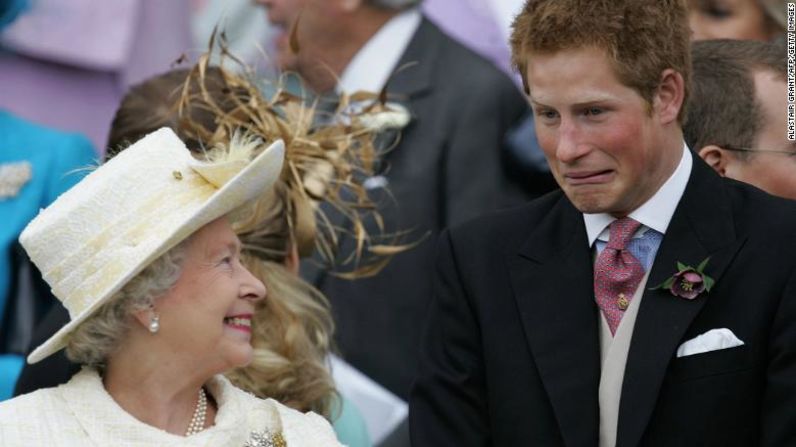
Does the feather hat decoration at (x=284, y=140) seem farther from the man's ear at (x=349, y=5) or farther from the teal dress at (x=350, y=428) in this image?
the man's ear at (x=349, y=5)

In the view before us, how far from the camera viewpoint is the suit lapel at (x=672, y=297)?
139 inches

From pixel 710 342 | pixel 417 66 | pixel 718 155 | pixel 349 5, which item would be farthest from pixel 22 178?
pixel 710 342

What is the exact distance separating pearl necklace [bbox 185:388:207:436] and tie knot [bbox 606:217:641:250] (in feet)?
3.06

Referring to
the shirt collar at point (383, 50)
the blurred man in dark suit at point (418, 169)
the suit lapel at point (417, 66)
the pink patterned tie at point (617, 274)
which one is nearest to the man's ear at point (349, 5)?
the blurred man in dark suit at point (418, 169)

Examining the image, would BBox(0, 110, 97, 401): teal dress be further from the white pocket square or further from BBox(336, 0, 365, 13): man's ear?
the white pocket square

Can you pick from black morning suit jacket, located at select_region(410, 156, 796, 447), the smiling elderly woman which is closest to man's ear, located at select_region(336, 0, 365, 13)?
black morning suit jacket, located at select_region(410, 156, 796, 447)

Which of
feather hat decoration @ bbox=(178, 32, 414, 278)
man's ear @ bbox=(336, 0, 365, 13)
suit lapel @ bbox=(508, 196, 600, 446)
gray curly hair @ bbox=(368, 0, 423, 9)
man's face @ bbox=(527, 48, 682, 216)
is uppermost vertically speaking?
man's face @ bbox=(527, 48, 682, 216)

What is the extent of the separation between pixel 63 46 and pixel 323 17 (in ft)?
3.25

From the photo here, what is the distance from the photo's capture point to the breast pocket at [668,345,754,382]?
11.5 ft

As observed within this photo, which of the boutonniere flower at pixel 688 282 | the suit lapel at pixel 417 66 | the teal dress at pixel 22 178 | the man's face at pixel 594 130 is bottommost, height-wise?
the teal dress at pixel 22 178

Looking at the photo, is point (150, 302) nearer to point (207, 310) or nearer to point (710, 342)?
point (207, 310)

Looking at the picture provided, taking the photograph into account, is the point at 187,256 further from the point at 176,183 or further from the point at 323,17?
the point at 323,17

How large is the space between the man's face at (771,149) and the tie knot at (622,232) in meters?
0.65

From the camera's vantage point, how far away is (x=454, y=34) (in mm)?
5883
